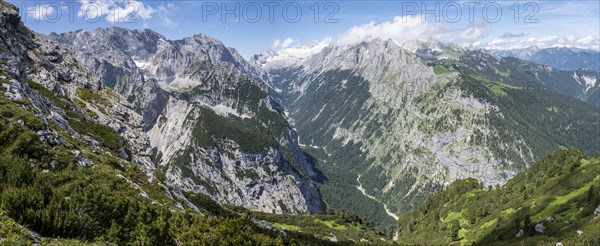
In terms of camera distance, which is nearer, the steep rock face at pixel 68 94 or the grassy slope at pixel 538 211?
the steep rock face at pixel 68 94

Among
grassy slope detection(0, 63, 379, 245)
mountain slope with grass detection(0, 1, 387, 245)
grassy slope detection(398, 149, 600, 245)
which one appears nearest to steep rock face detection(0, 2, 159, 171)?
mountain slope with grass detection(0, 1, 387, 245)

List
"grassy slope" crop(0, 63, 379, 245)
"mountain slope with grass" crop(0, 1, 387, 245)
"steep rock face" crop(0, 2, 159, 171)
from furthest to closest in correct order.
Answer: "steep rock face" crop(0, 2, 159, 171) → "mountain slope with grass" crop(0, 1, 387, 245) → "grassy slope" crop(0, 63, 379, 245)

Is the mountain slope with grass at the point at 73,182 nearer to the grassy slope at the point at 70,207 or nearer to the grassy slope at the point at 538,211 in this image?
the grassy slope at the point at 70,207

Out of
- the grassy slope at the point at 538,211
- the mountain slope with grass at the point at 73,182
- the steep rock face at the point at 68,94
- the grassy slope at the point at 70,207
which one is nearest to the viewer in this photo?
the grassy slope at the point at 70,207

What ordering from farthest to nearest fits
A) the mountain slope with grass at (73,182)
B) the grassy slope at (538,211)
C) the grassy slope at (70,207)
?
the grassy slope at (538,211) → the mountain slope with grass at (73,182) → the grassy slope at (70,207)

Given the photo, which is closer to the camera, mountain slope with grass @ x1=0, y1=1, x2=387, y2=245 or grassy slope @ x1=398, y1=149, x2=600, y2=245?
mountain slope with grass @ x1=0, y1=1, x2=387, y2=245

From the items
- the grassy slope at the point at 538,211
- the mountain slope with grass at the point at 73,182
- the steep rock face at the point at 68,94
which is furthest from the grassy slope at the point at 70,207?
the grassy slope at the point at 538,211

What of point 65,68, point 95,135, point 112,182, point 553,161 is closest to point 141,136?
point 95,135

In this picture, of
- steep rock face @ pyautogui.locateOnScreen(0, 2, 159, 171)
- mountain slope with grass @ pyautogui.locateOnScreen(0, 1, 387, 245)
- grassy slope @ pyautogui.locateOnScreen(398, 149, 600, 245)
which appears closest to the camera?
mountain slope with grass @ pyautogui.locateOnScreen(0, 1, 387, 245)

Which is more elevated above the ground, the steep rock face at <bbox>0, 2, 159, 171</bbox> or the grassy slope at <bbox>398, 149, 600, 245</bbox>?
the steep rock face at <bbox>0, 2, 159, 171</bbox>

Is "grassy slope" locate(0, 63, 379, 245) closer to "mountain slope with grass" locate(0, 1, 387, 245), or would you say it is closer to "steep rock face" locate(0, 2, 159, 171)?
"mountain slope with grass" locate(0, 1, 387, 245)
